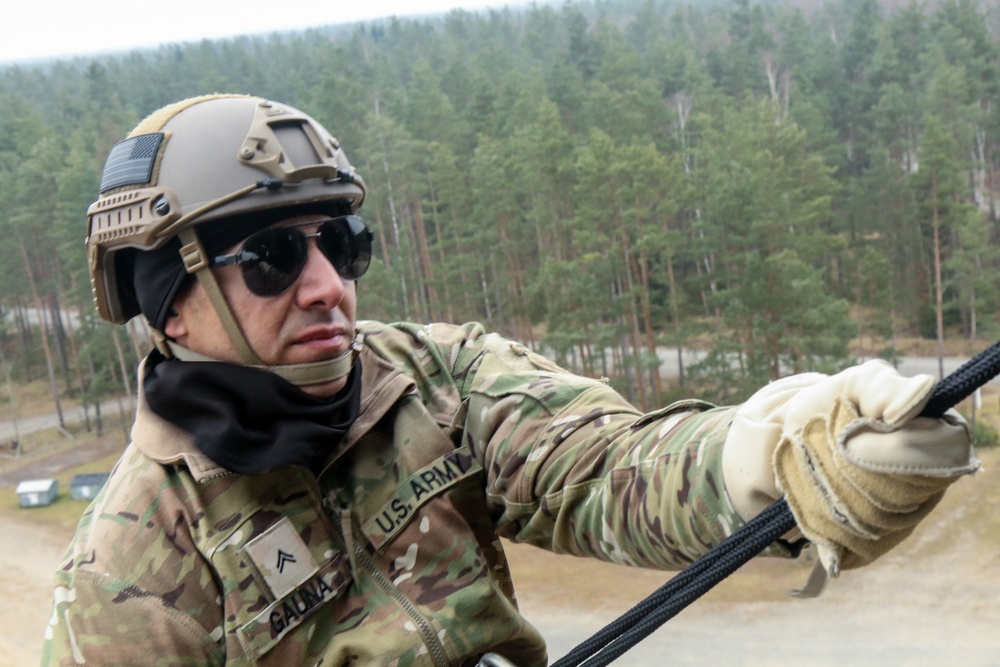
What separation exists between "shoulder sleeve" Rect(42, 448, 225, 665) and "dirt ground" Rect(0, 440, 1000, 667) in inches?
478

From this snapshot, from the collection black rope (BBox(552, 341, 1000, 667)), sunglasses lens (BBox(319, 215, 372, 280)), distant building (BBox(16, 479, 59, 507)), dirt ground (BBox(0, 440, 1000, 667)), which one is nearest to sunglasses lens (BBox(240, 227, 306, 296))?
sunglasses lens (BBox(319, 215, 372, 280))

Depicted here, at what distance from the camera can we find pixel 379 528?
2070mm

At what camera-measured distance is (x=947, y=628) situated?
13.3 metres

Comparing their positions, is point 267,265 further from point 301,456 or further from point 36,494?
point 36,494

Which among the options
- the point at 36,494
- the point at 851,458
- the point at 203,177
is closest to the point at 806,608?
the point at 203,177

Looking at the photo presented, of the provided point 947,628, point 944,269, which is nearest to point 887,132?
point 944,269

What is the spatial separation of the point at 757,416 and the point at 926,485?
319 mm

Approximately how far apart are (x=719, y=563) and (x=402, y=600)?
2.57 feet

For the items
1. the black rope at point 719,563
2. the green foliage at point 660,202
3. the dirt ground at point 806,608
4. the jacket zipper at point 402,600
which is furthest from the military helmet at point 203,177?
the green foliage at point 660,202

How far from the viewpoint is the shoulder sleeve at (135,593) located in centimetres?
185

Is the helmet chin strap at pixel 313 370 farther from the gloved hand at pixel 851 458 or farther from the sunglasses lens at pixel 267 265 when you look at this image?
the gloved hand at pixel 851 458

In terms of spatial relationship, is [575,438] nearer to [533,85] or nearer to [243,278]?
[243,278]

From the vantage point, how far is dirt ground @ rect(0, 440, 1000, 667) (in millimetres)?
12969

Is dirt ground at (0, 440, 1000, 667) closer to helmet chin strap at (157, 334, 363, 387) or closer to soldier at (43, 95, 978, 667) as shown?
soldier at (43, 95, 978, 667)
